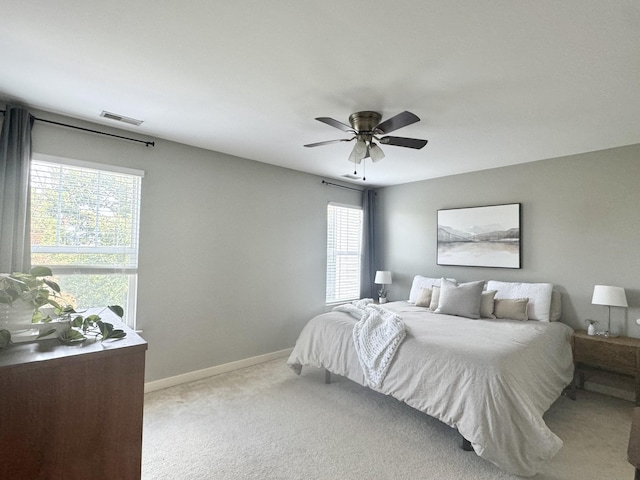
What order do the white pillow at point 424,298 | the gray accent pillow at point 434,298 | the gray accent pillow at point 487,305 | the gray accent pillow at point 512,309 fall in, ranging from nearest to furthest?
1. the gray accent pillow at point 512,309
2. the gray accent pillow at point 487,305
3. the gray accent pillow at point 434,298
4. the white pillow at point 424,298

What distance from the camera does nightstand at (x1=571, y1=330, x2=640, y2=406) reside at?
2873mm

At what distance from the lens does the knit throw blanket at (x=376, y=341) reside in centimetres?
267

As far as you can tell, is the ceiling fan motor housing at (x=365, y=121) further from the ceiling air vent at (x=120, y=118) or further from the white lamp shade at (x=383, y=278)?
the white lamp shade at (x=383, y=278)

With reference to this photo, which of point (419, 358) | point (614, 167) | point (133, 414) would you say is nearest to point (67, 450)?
point (133, 414)

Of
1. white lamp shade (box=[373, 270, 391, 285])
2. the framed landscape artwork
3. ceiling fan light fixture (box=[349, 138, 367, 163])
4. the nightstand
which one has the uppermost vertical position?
ceiling fan light fixture (box=[349, 138, 367, 163])

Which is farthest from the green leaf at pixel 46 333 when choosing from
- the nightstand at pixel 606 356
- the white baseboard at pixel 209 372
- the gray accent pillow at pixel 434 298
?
the nightstand at pixel 606 356

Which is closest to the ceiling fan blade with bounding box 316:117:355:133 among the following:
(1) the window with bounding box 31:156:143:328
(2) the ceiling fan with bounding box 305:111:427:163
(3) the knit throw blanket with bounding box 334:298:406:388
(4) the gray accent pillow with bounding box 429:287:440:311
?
(2) the ceiling fan with bounding box 305:111:427:163

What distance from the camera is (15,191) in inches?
95.5

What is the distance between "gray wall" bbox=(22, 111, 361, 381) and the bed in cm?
89

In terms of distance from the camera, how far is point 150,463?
2098mm

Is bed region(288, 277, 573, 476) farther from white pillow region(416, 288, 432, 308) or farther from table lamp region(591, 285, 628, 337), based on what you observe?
white pillow region(416, 288, 432, 308)

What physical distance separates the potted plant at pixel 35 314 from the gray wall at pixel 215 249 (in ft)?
6.31

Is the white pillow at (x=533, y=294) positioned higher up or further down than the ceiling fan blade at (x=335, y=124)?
further down

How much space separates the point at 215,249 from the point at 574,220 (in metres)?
4.02
